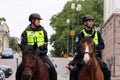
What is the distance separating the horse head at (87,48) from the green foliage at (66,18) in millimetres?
89081

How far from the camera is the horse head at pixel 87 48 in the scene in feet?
48.8

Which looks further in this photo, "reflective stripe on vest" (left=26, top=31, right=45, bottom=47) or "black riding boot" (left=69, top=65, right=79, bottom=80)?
"black riding boot" (left=69, top=65, right=79, bottom=80)

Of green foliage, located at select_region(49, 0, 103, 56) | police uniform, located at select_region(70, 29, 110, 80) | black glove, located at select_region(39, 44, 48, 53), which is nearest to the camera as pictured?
black glove, located at select_region(39, 44, 48, 53)

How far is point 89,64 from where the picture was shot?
1519cm

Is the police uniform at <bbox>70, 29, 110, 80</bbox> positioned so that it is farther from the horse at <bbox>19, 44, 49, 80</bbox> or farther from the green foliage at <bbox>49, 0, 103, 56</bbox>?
the green foliage at <bbox>49, 0, 103, 56</bbox>

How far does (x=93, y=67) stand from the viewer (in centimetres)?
1568

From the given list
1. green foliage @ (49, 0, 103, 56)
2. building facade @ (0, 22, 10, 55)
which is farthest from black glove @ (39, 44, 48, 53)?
building facade @ (0, 22, 10, 55)

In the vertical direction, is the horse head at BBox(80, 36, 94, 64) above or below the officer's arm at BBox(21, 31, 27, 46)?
below

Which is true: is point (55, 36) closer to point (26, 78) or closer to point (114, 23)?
point (114, 23)

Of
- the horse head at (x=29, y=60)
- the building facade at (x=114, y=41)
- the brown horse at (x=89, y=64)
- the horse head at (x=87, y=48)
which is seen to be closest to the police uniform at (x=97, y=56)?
the brown horse at (x=89, y=64)

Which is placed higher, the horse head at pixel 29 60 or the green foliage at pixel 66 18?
the green foliage at pixel 66 18

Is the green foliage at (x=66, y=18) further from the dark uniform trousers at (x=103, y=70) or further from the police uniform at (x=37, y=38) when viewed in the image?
the police uniform at (x=37, y=38)

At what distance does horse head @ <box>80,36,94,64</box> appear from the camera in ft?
48.8

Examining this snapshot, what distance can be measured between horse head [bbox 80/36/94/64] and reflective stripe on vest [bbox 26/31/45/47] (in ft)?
4.02
